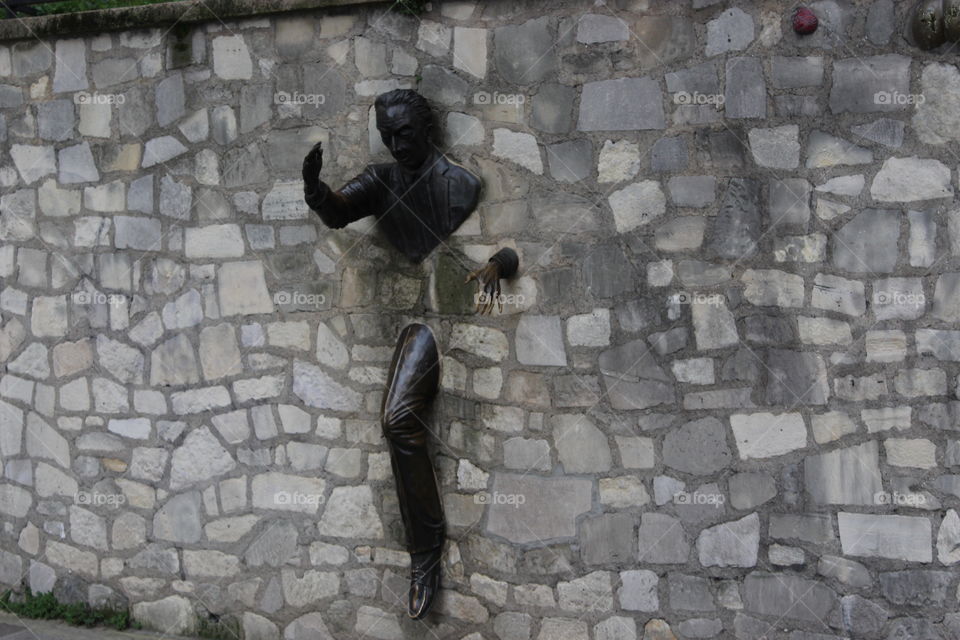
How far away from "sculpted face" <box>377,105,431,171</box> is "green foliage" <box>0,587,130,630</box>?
8.95 feet

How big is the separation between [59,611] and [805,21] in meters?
4.47

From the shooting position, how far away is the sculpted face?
13.3ft

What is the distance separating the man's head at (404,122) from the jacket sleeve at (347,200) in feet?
0.63

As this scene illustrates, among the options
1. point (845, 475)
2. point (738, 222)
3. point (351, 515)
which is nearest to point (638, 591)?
point (845, 475)

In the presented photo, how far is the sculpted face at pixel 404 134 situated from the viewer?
13.3 feet

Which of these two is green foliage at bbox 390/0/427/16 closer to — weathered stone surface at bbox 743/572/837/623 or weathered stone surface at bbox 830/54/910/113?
weathered stone surface at bbox 830/54/910/113

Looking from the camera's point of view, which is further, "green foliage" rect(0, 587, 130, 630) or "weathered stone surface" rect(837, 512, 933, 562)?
"green foliage" rect(0, 587, 130, 630)

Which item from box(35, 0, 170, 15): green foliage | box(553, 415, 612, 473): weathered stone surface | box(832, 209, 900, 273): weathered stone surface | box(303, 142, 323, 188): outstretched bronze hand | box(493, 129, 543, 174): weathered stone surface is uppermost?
box(35, 0, 170, 15): green foliage

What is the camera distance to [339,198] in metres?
4.14

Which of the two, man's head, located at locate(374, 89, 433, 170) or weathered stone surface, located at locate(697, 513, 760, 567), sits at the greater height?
man's head, located at locate(374, 89, 433, 170)

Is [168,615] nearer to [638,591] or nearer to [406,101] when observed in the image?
[638,591]

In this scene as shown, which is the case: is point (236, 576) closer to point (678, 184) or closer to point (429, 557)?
point (429, 557)

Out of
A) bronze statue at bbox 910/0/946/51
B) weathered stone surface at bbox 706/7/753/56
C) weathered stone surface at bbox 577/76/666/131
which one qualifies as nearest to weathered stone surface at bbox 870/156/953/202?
bronze statue at bbox 910/0/946/51

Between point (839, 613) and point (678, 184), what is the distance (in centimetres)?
178
